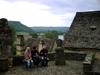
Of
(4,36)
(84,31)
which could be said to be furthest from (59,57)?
(84,31)

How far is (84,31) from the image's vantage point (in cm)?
2800

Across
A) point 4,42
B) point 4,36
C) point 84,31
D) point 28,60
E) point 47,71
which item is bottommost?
point 47,71

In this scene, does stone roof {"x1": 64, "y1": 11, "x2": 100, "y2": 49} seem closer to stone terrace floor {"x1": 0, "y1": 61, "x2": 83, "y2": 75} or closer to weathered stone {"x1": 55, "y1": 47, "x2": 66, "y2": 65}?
weathered stone {"x1": 55, "y1": 47, "x2": 66, "y2": 65}

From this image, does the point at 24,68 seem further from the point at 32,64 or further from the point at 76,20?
the point at 76,20

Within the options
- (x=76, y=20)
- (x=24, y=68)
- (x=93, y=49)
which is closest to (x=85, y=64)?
(x=24, y=68)

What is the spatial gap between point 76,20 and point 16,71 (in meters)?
16.7

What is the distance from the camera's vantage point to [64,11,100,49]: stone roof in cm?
2652

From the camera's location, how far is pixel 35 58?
1562 cm

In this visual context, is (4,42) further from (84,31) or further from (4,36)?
(84,31)

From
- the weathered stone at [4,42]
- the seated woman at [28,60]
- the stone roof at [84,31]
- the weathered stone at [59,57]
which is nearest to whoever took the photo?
the weathered stone at [4,42]

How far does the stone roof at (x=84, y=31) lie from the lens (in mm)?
26516

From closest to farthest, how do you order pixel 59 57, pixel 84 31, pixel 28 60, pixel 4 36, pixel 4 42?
pixel 4 36
pixel 4 42
pixel 28 60
pixel 59 57
pixel 84 31

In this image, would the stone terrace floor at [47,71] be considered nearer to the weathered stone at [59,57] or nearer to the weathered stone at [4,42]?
the weathered stone at [4,42]

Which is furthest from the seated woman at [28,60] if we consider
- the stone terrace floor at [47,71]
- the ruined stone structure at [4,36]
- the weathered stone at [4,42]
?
the ruined stone structure at [4,36]
